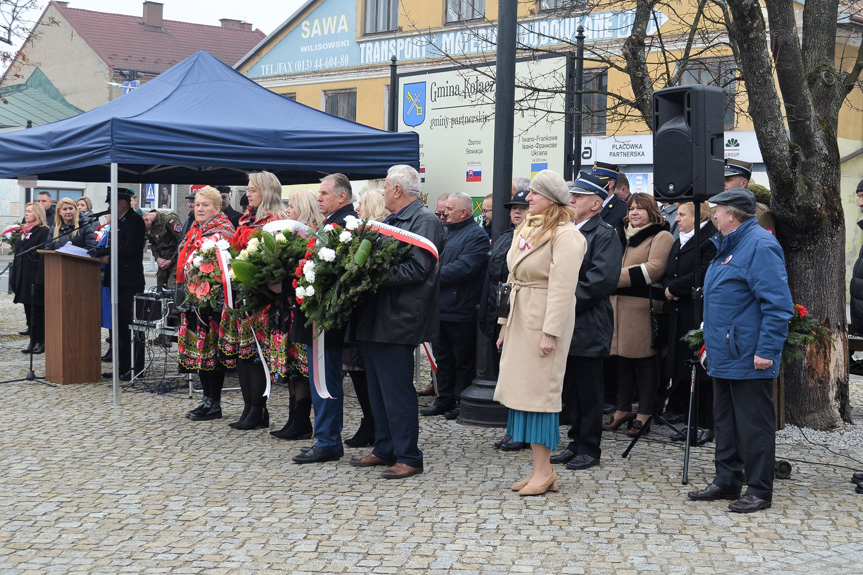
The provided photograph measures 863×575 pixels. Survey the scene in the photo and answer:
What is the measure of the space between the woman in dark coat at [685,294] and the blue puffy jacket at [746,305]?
1.47m

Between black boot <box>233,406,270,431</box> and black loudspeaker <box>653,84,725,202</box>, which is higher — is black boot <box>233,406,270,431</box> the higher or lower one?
Result: the lower one

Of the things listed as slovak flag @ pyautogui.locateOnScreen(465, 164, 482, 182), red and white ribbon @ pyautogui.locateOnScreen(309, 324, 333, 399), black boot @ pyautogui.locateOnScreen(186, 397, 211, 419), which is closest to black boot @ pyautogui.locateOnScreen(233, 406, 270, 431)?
black boot @ pyautogui.locateOnScreen(186, 397, 211, 419)

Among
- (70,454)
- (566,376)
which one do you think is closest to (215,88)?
(70,454)

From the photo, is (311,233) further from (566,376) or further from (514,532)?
(514,532)

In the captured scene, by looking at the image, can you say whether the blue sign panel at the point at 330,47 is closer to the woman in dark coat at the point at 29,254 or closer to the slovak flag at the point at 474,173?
the woman in dark coat at the point at 29,254

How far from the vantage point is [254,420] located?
8359 mm

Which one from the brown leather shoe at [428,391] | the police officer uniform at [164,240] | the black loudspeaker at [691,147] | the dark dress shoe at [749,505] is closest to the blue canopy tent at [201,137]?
the police officer uniform at [164,240]

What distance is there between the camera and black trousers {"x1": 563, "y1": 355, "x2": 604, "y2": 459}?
6973 millimetres

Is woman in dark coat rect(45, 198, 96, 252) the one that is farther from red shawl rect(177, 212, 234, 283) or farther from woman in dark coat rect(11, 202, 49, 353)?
red shawl rect(177, 212, 234, 283)

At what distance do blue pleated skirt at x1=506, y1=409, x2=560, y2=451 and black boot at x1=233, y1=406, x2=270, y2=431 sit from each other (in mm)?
2741

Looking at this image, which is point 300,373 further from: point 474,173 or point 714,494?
point 474,173

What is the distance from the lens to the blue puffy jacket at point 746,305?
5.89 metres

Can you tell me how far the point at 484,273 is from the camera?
9047 mm

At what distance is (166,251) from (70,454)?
5.93 metres
